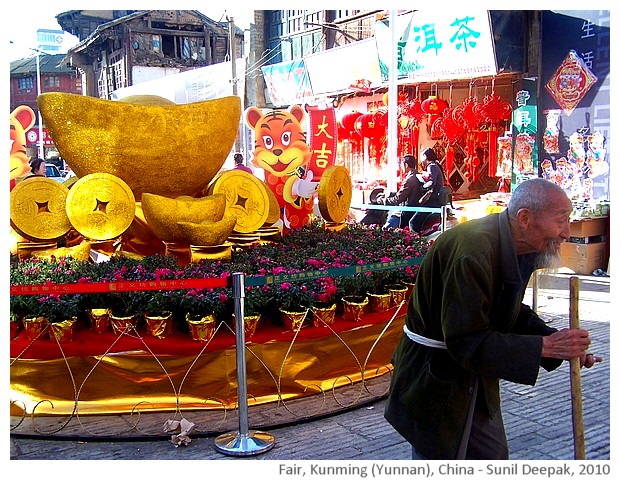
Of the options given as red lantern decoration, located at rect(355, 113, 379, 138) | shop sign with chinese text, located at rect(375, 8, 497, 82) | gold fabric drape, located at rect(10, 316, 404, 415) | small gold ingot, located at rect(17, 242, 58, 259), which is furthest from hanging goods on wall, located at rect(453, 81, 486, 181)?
gold fabric drape, located at rect(10, 316, 404, 415)

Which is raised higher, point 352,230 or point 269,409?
point 352,230

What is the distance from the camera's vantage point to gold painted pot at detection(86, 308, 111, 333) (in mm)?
3828

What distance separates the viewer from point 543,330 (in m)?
2.33

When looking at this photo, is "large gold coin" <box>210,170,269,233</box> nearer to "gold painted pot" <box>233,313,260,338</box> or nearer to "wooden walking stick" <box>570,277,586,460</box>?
"gold painted pot" <box>233,313,260,338</box>

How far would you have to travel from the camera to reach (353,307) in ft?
13.7

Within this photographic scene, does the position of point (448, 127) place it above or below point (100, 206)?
above

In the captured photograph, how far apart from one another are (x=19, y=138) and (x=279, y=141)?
292 cm

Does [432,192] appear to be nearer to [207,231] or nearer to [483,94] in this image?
[483,94]

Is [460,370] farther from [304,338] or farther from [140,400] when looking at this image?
[140,400]

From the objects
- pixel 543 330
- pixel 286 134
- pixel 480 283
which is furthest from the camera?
pixel 286 134

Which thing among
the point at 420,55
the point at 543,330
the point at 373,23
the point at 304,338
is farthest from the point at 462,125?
the point at 543,330

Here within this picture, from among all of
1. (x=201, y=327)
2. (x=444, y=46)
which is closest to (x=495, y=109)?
(x=444, y=46)

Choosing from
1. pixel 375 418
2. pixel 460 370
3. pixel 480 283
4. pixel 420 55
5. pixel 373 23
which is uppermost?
pixel 373 23

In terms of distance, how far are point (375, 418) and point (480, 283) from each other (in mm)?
1893
